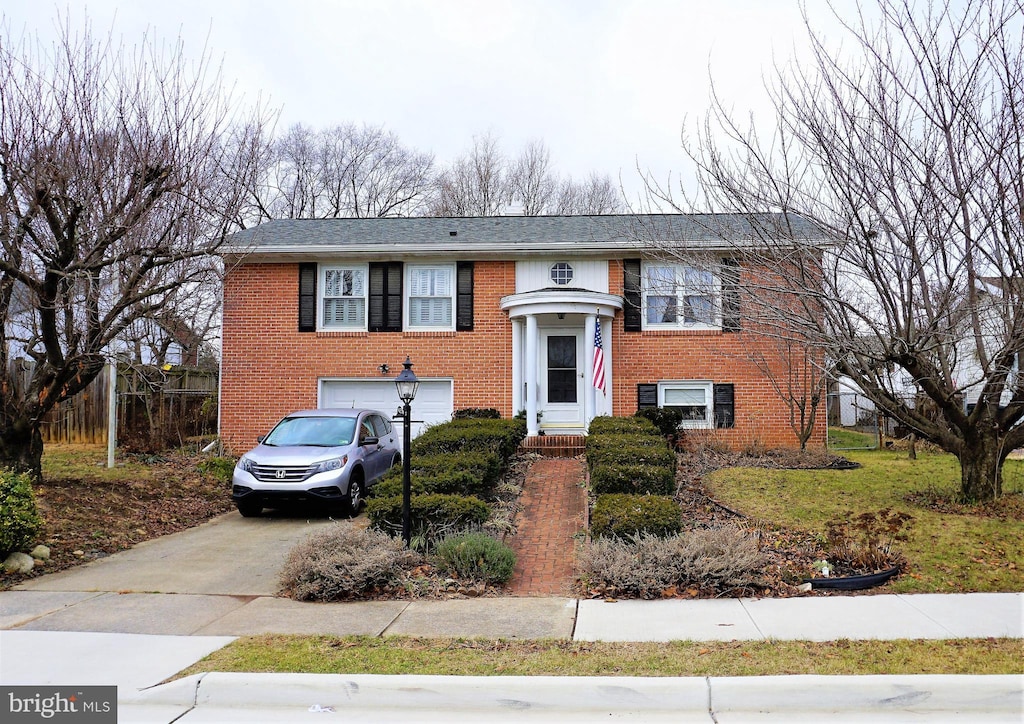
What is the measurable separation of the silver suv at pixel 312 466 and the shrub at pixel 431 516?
2482 mm

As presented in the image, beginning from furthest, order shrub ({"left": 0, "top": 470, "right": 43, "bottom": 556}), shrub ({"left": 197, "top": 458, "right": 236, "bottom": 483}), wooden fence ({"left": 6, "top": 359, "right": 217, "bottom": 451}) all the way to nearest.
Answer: wooden fence ({"left": 6, "top": 359, "right": 217, "bottom": 451}), shrub ({"left": 197, "top": 458, "right": 236, "bottom": 483}), shrub ({"left": 0, "top": 470, "right": 43, "bottom": 556})

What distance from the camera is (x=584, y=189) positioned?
36.3m

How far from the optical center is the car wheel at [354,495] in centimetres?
1033

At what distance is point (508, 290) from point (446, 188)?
20395mm

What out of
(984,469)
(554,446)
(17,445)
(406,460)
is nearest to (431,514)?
(406,460)

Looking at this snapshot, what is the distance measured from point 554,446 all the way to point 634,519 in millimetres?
7611

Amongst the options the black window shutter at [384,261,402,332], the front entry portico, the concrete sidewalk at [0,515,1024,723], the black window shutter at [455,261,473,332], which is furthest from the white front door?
the concrete sidewalk at [0,515,1024,723]

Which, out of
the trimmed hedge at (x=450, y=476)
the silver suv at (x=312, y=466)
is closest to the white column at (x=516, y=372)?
the silver suv at (x=312, y=466)

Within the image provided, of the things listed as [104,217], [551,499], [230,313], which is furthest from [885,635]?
[230,313]

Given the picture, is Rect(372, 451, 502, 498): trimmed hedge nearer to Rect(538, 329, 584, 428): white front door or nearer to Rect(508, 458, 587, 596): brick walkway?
Rect(508, 458, 587, 596): brick walkway

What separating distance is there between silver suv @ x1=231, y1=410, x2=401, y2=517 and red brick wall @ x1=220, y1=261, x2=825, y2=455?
4.69 m

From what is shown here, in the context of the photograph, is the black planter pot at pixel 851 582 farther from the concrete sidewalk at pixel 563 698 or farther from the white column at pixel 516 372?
the white column at pixel 516 372

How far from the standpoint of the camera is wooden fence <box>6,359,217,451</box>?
16.8 m

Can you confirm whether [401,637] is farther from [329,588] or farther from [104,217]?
[104,217]
